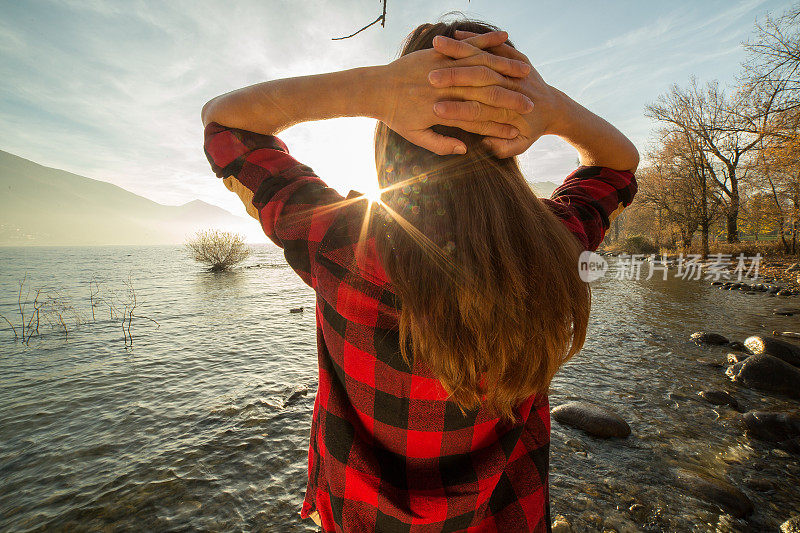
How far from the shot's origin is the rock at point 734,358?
5.70m

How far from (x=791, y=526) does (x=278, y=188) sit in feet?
15.2

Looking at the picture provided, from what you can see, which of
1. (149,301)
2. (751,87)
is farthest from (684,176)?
(149,301)

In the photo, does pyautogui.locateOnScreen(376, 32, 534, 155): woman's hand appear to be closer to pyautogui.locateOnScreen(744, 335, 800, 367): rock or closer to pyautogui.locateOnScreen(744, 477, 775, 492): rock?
pyautogui.locateOnScreen(744, 477, 775, 492): rock

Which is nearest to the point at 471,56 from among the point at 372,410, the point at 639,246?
the point at 372,410

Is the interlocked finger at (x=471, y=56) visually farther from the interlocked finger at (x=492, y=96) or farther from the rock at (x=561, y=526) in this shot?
the rock at (x=561, y=526)

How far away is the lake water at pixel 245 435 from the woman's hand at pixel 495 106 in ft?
10.9

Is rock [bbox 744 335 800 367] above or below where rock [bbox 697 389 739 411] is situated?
above

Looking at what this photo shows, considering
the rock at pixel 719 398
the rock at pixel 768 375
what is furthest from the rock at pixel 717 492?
the rock at pixel 768 375

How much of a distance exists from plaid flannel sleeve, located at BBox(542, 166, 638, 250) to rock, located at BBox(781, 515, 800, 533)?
3.31 meters

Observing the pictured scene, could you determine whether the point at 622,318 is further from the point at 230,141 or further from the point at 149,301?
the point at 149,301

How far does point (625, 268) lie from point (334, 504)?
2581 cm

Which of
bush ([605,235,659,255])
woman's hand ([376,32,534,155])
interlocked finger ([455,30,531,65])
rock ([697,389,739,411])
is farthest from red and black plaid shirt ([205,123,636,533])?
bush ([605,235,659,255])

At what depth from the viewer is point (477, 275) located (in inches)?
33.7

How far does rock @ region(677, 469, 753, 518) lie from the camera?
2.74 m
